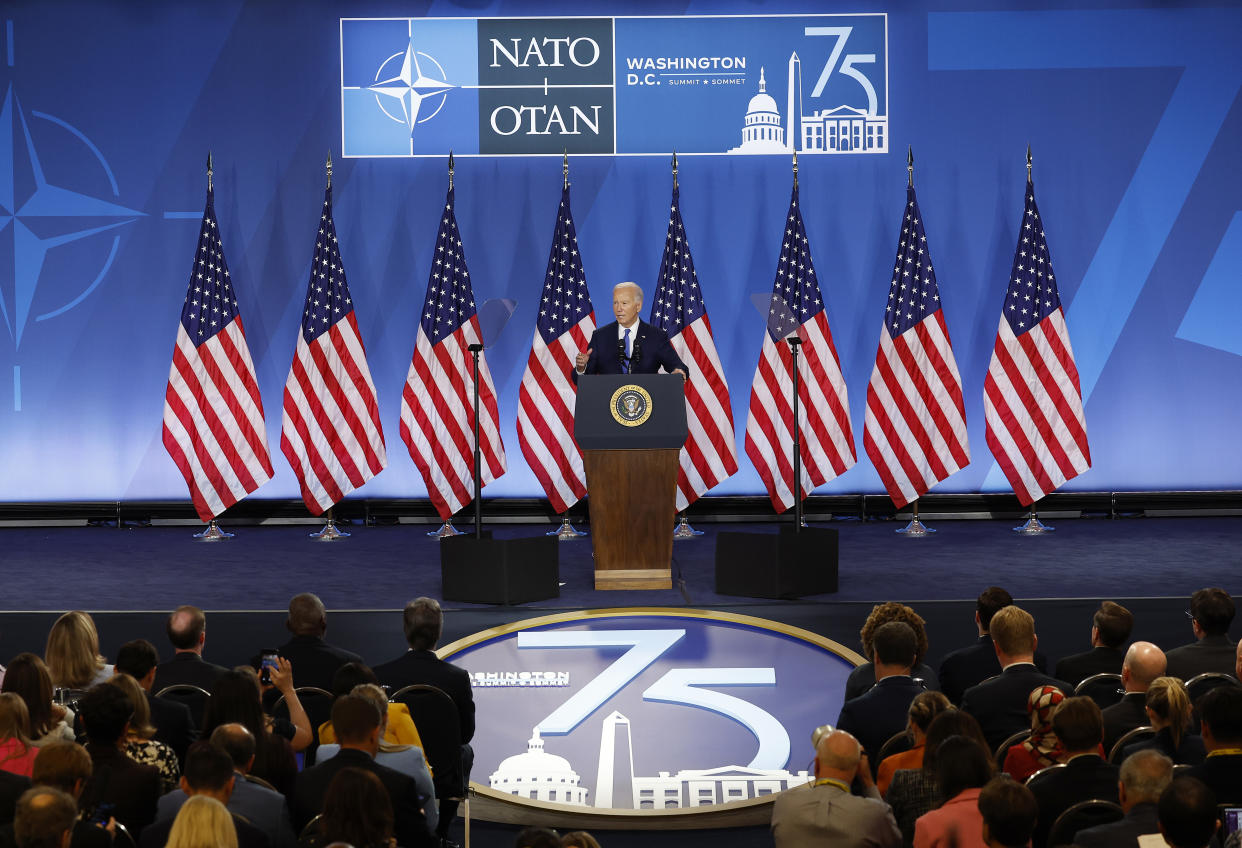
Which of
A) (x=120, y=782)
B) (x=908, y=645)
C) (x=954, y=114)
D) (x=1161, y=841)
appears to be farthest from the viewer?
(x=954, y=114)

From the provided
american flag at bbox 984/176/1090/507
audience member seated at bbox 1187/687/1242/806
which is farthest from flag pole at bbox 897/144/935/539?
audience member seated at bbox 1187/687/1242/806

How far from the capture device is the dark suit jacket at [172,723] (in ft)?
13.7

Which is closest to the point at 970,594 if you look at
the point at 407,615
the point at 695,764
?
the point at 695,764

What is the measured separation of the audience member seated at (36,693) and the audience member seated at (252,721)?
1.73 feet

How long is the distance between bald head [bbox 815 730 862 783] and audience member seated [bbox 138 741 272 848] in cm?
152

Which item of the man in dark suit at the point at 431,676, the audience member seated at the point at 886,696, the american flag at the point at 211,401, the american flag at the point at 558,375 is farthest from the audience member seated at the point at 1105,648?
the american flag at the point at 211,401

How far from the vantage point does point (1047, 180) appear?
431 inches

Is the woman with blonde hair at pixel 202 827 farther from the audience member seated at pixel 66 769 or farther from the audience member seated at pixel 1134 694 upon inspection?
the audience member seated at pixel 1134 694

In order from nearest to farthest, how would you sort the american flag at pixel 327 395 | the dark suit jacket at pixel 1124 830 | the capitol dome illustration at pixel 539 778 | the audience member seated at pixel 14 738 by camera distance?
the dark suit jacket at pixel 1124 830
the audience member seated at pixel 14 738
the capitol dome illustration at pixel 539 778
the american flag at pixel 327 395

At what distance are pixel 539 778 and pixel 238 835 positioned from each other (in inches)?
93.0

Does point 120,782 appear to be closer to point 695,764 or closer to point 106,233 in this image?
point 695,764

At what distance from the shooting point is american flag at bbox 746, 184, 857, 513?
10.3 meters

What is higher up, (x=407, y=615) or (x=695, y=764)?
(x=407, y=615)

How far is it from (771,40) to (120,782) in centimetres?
906
